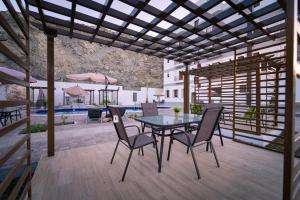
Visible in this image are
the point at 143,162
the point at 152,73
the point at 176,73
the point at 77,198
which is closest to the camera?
the point at 77,198

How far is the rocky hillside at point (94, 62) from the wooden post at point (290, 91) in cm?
2192

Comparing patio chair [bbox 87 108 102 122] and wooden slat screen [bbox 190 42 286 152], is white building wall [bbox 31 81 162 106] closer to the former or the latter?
patio chair [bbox 87 108 102 122]

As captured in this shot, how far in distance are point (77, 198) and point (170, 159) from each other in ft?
5.20

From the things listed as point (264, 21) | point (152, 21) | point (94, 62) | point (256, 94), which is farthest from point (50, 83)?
point (94, 62)

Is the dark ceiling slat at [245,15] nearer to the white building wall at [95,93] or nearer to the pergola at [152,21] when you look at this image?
the pergola at [152,21]

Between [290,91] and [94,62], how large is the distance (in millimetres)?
28444

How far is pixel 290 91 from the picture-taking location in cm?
85

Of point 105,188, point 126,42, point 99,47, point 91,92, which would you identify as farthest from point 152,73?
point 105,188

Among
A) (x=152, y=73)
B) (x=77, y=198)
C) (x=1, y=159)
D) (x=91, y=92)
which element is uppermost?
(x=152, y=73)

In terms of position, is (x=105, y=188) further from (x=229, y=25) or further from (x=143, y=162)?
(x=229, y=25)

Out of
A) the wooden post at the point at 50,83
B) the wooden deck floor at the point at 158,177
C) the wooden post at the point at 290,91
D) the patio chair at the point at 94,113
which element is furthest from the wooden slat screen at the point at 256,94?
the patio chair at the point at 94,113

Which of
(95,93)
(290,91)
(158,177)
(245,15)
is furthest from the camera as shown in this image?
(95,93)

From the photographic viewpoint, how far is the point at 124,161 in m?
2.60

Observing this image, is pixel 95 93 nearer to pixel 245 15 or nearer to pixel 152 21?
pixel 152 21
